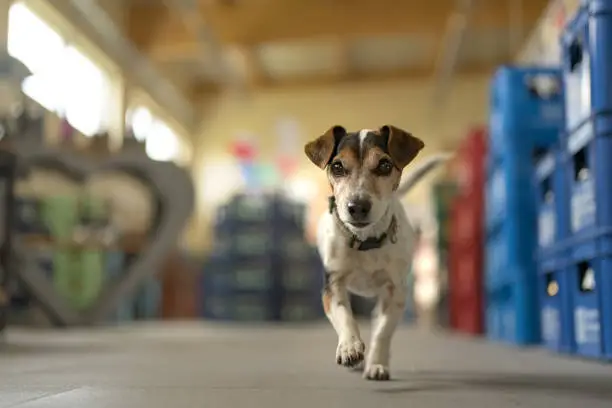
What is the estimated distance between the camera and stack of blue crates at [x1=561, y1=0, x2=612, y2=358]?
9.70ft

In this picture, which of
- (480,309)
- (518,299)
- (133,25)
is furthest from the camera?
(133,25)

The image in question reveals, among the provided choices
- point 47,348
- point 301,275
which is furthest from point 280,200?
point 47,348

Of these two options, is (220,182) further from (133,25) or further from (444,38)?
(444,38)

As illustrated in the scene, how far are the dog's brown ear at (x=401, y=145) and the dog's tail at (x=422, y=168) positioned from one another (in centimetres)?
60

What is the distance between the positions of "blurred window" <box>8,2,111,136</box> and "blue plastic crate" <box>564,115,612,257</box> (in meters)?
5.13

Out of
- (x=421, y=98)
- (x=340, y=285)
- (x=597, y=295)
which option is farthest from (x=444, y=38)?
(x=340, y=285)

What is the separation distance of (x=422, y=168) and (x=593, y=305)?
3.19 feet

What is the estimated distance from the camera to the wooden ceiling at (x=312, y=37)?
981 centimetres

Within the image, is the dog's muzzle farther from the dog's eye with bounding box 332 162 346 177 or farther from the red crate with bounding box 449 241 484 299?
the red crate with bounding box 449 241 484 299

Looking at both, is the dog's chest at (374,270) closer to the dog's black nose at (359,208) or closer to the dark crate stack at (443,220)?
the dog's black nose at (359,208)

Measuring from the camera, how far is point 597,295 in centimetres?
301

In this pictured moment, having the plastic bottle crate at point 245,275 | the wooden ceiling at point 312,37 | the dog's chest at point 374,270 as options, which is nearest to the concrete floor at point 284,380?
the dog's chest at point 374,270

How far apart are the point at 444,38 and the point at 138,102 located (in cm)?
439

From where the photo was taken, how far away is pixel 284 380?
2.26m
